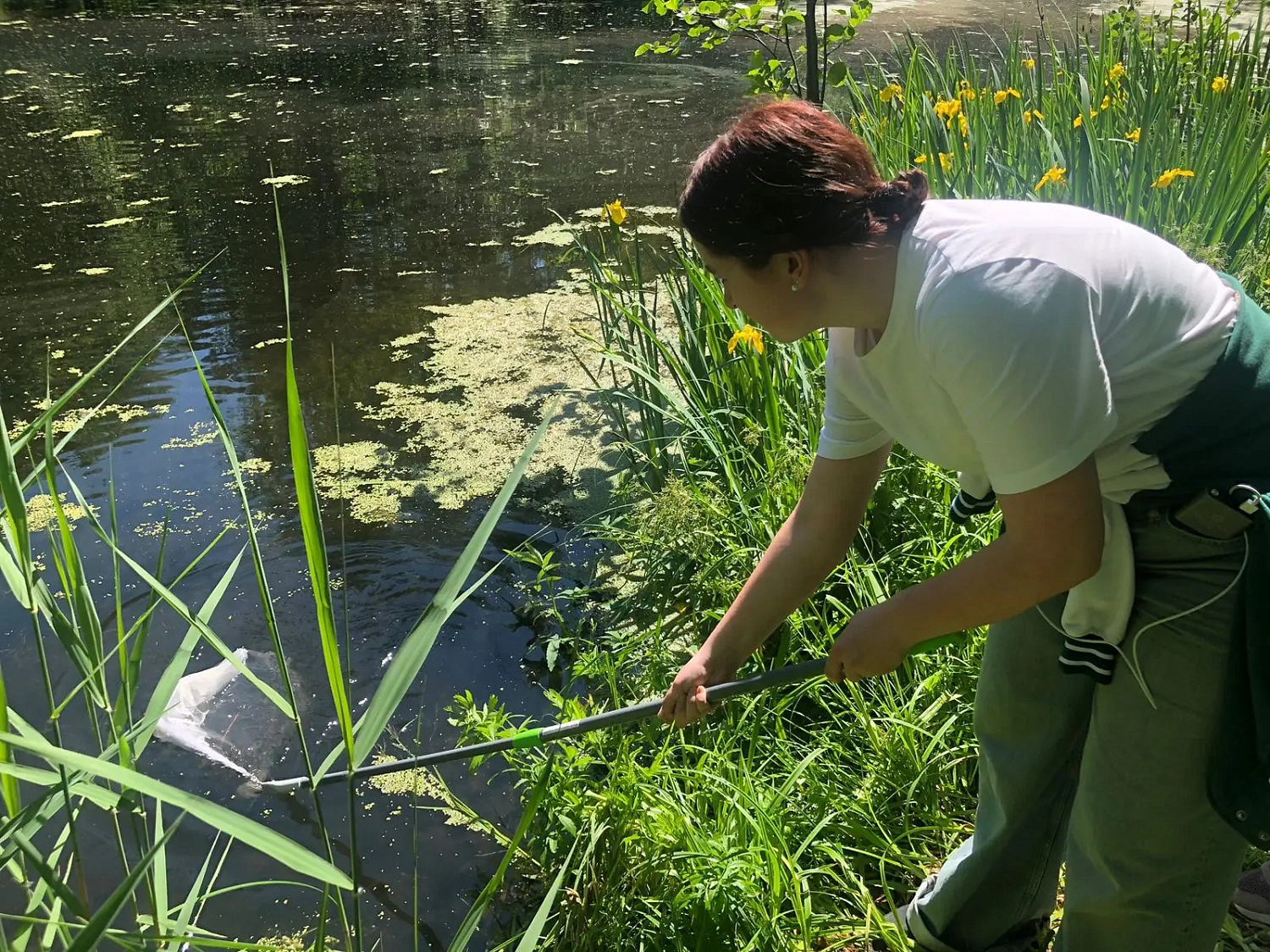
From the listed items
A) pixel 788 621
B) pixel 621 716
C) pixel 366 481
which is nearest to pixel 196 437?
pixel 366 481

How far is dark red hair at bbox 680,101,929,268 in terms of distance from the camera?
948 mm

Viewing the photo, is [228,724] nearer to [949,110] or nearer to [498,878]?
[498,878]

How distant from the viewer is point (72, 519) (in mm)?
2689

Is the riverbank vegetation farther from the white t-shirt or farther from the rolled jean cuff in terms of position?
A: the white t-shirt

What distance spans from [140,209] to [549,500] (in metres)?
3.05

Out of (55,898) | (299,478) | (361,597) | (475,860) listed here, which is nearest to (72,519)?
(361,597)

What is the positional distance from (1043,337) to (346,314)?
10.7ft

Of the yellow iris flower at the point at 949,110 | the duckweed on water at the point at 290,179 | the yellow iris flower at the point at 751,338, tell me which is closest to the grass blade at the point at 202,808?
the yellow iris flower at the point at 751,338

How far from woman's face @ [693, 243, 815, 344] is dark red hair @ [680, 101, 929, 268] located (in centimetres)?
1

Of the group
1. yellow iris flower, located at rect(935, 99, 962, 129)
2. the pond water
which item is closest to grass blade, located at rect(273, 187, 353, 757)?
the pond water

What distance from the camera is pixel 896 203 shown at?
39.1 inches

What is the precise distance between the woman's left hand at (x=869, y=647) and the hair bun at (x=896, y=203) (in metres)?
0.40

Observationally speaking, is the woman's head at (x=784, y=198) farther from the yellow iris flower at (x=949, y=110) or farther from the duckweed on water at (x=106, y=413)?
the duckweed on water at (x=106, y=413)

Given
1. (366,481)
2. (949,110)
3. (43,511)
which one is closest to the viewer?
(949,110)
